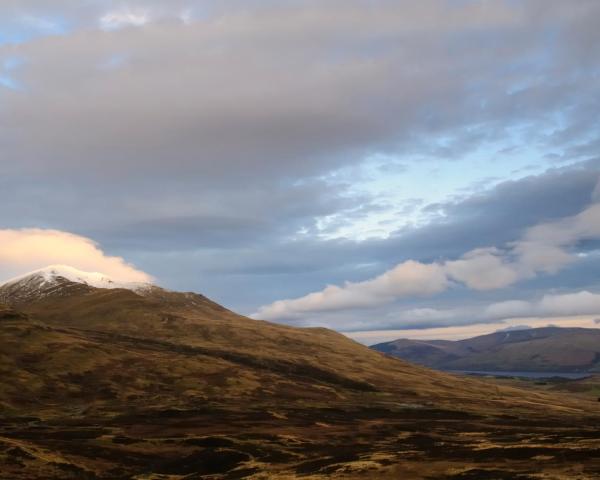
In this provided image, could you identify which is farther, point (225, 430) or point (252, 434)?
point (225, 430)

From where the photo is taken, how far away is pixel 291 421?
139750 mm

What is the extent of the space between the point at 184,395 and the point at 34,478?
11106 cm

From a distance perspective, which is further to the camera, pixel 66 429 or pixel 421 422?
pixel 421 422

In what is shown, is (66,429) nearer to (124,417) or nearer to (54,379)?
(124,417)

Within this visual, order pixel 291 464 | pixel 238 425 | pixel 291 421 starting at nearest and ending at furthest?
pixel 291 464 → pixel 238 425 → pixel 291 421

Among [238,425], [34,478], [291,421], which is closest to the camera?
[34,478]

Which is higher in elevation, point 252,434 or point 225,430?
point 225,430

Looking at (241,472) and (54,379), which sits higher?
(54,379)

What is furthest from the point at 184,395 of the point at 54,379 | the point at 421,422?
the point at 421,422

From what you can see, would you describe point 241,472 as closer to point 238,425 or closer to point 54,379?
point 238,425

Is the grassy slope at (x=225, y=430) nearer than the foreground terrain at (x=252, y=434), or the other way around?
the foreground terrain at (x=252, y=434)

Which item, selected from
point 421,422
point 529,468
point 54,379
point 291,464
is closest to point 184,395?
point 54,379

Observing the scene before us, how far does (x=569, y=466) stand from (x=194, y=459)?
166 feet

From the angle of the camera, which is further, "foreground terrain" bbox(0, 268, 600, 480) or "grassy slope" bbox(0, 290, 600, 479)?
"grassy slope" bbox(0, 290, 600, 479)
